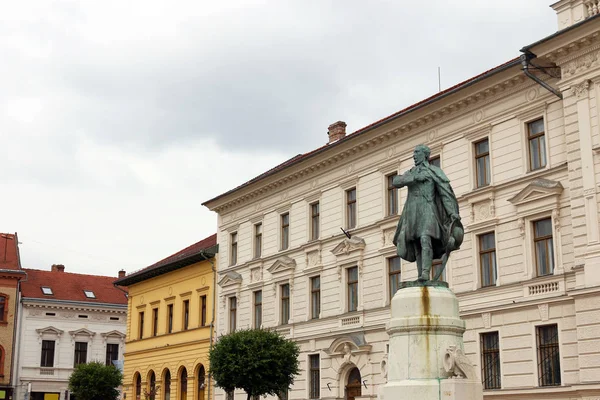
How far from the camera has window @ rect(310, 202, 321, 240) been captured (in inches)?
1240

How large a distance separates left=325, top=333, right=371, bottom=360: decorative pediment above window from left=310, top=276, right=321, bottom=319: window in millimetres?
1884

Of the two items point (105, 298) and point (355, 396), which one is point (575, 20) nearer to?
point (355, 396)

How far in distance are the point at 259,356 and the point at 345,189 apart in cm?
665

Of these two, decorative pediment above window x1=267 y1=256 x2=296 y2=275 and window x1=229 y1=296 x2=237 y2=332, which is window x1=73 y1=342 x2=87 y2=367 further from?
decorative pediment above window x1=267 y1=256 x2=296 y2=275

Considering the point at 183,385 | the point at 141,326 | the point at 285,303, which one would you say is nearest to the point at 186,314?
the point at 183,385

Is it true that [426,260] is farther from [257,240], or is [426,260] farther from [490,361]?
[257,240]

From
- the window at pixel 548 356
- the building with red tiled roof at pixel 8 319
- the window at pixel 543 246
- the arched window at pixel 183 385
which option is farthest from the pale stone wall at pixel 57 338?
the window at pixel 548 356

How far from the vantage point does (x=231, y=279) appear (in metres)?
36.2

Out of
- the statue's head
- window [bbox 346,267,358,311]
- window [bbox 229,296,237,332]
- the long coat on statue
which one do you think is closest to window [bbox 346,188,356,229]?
window [bbox 346,267,358,311]

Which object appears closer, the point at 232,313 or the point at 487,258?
the point at 487,258

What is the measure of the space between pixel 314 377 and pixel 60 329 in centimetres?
3009

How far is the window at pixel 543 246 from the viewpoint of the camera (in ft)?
72.6

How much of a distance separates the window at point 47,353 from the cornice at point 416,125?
26.3m

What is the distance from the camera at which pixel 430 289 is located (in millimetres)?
12211
